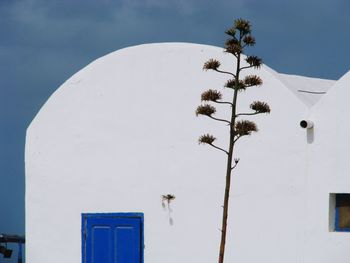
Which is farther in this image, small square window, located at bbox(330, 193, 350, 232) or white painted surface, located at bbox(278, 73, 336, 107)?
white painted surface, located at bbox(278, 73, 336, 107)

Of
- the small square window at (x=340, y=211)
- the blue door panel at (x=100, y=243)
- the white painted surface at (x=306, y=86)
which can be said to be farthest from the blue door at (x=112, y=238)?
the small square window at (x=340, y=211)

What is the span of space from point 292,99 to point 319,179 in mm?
948

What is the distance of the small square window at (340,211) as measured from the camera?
959 centimetres

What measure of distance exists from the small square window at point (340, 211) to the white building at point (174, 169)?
0.01 m

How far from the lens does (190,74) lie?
10930mm

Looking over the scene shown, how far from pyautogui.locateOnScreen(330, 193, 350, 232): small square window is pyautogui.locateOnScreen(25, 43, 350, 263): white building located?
0.04 feet

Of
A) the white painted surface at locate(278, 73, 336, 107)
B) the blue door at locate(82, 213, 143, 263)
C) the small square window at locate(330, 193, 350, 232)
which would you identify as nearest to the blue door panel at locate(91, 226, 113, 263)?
the blue door at locate(82, 213, 143, 263)

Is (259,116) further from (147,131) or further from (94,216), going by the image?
(94,216)

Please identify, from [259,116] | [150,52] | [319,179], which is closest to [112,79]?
[150,52]

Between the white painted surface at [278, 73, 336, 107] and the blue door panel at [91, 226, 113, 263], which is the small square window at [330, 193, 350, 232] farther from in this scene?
the blue door panel at [91, 226, 113, 263]

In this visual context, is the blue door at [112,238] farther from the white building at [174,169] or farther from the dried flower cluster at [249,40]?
the dried flower cluster at [249,40]

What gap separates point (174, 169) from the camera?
36.0 ft

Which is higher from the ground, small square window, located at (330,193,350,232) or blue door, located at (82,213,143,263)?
small square window, located at (330,193,350,232)

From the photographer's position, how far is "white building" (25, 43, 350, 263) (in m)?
9.66
